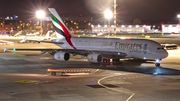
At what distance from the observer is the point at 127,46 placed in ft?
157

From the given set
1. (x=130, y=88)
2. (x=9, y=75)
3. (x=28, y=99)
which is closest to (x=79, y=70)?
(x=9, y=75)

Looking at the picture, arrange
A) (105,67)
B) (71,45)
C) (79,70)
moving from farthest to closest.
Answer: (71,45) → (105,67) → (79,70)

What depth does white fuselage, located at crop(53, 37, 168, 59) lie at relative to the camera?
45094mm

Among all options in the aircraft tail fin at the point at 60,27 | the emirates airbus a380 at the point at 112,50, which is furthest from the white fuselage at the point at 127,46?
the aircraft tail fin at the point at 60,27

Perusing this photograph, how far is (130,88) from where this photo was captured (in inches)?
1144

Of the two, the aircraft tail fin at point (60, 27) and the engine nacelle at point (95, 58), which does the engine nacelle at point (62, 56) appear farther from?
the aircraft tail fin at point (60, 27)

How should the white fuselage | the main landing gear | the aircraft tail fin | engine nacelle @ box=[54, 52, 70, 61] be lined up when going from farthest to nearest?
the aircraft tail fin < engine nacelle @ box=[54, 52, 70, 61] < the main landing gear < the white fuselage

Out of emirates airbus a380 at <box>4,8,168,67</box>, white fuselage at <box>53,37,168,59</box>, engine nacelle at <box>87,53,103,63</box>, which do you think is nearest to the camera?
white fuselage at <box>53,37,168,59</box>

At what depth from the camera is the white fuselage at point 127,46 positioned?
4509cm

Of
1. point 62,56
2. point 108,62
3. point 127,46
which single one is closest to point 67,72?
point 62,56

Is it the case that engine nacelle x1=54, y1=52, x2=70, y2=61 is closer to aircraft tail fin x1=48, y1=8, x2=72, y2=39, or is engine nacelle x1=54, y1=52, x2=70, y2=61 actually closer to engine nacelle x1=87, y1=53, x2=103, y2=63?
engine nacelle x1=87, y1=53, x2=103, y2=63

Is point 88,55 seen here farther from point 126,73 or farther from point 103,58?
point 126,73

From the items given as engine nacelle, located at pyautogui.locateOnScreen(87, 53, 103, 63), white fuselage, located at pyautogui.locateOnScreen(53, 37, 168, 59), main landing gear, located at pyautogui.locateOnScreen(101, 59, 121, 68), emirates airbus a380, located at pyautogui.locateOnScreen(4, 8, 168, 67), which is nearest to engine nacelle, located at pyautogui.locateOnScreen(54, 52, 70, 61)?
emirates airbus a380, located at pyautogui.locateOnScreen(4, 8, 168, 67)

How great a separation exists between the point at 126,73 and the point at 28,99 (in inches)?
672
